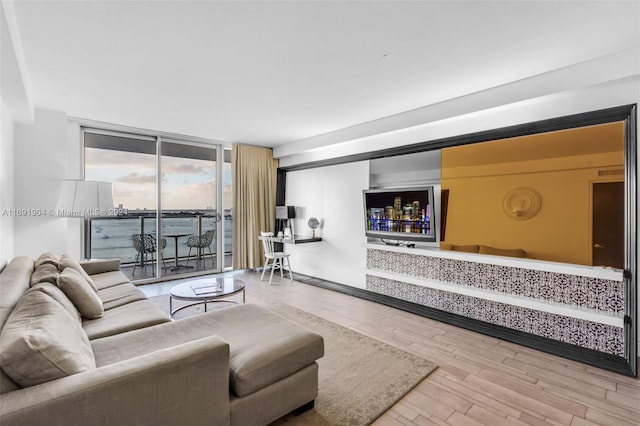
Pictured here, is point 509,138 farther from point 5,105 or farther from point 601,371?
point 5,105

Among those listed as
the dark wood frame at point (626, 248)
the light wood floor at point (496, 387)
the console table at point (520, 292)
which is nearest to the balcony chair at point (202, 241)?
the console table at point (520, 292)

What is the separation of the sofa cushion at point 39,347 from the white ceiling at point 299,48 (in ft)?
6.09

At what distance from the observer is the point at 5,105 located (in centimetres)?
309

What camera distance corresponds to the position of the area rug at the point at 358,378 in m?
1.94

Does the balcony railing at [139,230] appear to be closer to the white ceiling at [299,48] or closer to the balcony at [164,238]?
the balcony at [164,238]

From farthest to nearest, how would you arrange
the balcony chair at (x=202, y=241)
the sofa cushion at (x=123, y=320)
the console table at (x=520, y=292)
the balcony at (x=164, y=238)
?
the balcony chair at (x=202, y=241) < the balcony at (x=164, y=238) < the console table at (x=520, y=292) < the sofa cushion at (x=123, y=320)

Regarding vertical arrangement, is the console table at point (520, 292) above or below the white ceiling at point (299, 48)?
below

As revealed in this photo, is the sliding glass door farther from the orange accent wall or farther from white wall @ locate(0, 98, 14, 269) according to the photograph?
the orange accent wall

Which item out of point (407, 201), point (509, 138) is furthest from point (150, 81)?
point (509, 138)

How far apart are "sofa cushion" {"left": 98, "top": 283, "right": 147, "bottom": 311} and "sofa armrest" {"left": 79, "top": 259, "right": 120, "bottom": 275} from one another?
740 mm

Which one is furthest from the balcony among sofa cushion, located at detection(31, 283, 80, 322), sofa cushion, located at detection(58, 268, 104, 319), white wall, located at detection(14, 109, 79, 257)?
sofa cushion, located at detection(31, 283, 80, 322)

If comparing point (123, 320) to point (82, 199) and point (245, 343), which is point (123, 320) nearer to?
point (245, 343)

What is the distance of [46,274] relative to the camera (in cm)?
241

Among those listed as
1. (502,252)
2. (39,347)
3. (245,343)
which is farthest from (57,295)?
(502,252)
